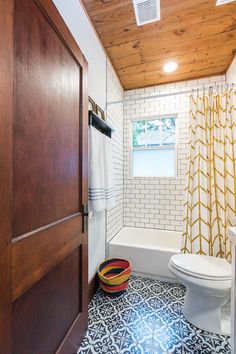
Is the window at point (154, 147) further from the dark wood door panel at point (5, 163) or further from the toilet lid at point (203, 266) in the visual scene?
the dark wood door panel at point (5, 163)

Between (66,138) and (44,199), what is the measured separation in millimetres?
384

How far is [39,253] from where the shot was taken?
78 centimetres

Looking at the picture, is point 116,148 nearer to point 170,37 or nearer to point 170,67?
point 170,67

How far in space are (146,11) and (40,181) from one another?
177cm

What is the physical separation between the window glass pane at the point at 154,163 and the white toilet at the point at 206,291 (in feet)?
5.01

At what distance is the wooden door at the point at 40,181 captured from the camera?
61 centimetres

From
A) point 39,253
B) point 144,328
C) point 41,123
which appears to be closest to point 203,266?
point 144,328

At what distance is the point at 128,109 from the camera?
289 cm

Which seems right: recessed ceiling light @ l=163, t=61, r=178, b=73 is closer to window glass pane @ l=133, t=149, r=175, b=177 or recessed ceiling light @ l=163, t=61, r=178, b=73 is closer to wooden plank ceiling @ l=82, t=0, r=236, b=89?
wooden plank ceiling @ l=82, t=0, r=236, b=89

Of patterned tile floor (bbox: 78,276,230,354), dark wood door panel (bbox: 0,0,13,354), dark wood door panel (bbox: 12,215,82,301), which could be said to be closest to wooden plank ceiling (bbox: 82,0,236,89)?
dark wood door panel (bbox: 0,0,13,354)

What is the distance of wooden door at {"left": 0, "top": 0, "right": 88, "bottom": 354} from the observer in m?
0.61

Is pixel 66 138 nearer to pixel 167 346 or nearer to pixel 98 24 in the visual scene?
pixel 98 24

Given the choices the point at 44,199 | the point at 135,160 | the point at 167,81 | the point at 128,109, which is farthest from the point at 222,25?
the point at 44,199

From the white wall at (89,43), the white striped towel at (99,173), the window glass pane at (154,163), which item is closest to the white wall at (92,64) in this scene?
the white wall at (89,43)
